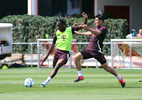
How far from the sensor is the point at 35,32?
61.8ft

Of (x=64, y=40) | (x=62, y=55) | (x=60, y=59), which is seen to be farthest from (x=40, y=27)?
(x=60, y=59)

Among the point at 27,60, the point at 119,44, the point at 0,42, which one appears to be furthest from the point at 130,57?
the point at 0,42

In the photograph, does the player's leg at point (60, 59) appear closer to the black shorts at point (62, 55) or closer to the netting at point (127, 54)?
the black shorts at point (62, 55)

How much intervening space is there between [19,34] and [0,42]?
2913mm

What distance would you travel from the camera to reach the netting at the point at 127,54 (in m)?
15.2

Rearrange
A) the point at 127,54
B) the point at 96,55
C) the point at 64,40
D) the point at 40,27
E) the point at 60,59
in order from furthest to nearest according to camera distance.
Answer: the point at 40,27 < the point at 127,54 < the point at 64,40 < the point at 96,55 < the point at 60,59

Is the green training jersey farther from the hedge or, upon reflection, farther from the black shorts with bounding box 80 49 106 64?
the hedge

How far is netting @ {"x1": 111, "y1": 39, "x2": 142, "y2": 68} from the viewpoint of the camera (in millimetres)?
15203

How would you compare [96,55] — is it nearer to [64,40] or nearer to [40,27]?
[64,40]

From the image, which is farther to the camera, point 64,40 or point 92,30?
point 64,40

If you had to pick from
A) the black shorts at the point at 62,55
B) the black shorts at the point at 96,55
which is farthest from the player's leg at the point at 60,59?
the black shorts at the point at 96,55

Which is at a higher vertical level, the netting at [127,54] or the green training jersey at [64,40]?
the green training jersey at [64,40]

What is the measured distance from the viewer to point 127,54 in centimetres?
1538

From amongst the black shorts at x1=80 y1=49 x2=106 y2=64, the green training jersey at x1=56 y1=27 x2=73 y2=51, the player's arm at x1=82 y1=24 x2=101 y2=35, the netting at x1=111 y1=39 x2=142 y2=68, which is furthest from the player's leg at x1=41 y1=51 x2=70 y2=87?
the netting at x1=111 y1=39 x2=142 y2=68
